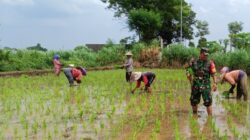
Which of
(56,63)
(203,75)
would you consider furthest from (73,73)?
(203,75)

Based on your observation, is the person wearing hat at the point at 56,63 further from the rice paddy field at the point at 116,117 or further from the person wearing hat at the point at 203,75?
the person wearing hat at the point at 203,75

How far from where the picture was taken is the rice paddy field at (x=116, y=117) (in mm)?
7574

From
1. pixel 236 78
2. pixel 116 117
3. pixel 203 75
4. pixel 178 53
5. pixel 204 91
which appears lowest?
pixel 116 117

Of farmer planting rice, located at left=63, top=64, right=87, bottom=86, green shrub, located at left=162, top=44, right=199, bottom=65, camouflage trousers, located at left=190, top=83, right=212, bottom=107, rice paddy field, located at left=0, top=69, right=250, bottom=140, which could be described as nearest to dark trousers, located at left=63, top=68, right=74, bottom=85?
farmer planting rice, located at left=63, top=64, right=87, bottom=86

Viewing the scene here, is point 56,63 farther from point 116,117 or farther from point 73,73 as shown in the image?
point 116,117

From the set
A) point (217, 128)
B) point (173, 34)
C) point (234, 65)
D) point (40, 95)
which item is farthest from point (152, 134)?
point (173, 34)

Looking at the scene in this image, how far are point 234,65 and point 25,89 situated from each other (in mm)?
11708

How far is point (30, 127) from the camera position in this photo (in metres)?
8.27

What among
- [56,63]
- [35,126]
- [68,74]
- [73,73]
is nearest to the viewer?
[35,126]

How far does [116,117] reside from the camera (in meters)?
9.33

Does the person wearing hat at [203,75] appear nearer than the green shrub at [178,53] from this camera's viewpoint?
Yes

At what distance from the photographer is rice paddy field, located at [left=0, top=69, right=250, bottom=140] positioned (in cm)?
757

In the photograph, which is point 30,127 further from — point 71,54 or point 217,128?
point 71,54

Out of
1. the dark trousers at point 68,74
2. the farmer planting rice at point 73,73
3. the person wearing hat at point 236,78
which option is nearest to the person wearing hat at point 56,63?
the farmer planting rice at point 73,73
